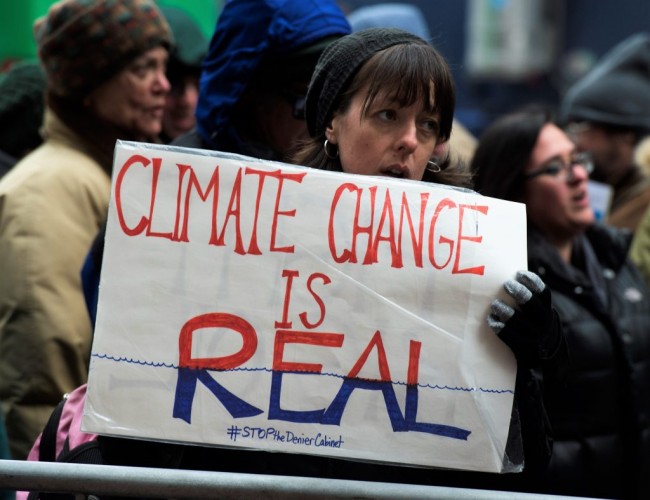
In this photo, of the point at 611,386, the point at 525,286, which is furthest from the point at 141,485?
the point at 611,386

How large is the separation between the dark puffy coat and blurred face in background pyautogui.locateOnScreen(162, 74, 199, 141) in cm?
161

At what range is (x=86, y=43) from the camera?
12.3 feet

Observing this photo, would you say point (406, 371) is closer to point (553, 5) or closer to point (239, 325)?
point (239, 325)

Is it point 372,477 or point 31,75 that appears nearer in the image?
point 372,477

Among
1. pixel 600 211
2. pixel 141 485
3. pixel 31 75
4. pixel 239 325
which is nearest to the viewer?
pixel 141 485

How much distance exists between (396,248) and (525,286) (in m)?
0.26

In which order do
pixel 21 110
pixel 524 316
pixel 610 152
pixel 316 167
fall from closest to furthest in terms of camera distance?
pixel 524 316 → pixel 316 167 → pixel 21 110 → pixel 610 152

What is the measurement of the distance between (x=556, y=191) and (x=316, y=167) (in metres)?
1.66

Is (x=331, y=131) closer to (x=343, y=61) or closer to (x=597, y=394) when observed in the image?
(x=343, y=61)

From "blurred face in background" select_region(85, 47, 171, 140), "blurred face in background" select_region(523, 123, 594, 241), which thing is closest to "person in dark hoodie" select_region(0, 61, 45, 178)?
"blurred face in background" select_region(85, 47, 171, 140)

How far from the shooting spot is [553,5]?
625 inches

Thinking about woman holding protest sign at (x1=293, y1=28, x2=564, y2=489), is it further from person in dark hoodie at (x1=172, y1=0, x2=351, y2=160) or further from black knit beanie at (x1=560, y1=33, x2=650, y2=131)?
black knit beanie at (x1=560, y1=33, x2=650, y2=131)

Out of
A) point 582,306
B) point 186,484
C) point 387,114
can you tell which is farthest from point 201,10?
A: point 186,484

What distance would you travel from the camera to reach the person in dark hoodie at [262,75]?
3.12 m
